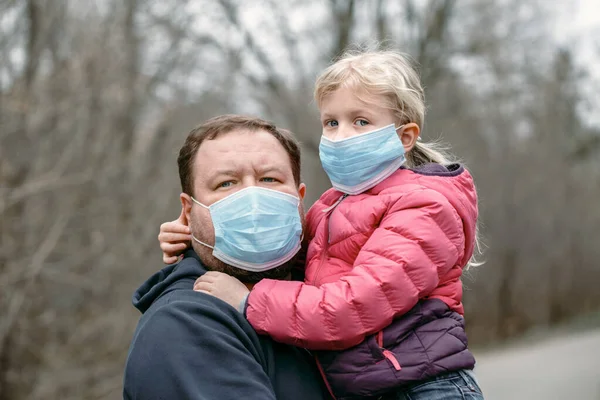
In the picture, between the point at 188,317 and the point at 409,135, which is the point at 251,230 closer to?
the point at 188,317

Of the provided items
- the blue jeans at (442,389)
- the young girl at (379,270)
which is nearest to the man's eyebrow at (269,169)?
the young girl at (379,270)

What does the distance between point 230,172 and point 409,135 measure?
826 mm

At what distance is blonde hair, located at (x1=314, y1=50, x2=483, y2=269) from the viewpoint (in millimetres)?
3129

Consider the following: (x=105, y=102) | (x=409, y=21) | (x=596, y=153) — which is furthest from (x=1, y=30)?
(x=596, y=153)

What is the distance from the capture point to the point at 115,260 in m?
12.3

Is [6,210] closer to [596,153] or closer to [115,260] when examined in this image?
[115,260]

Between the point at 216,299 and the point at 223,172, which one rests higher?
the point at 223,172

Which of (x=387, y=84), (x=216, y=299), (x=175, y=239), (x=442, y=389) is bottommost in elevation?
(x=442, y=389)

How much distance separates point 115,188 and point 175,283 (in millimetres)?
11173

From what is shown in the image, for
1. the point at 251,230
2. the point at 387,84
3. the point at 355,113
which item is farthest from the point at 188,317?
the point at 387,84

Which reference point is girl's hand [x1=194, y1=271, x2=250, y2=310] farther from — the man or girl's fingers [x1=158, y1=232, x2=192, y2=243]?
girl's fingers [x1=158, y1=232, x2=192, y2=243]

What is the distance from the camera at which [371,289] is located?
8.87 ft

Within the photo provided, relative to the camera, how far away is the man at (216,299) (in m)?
2.50

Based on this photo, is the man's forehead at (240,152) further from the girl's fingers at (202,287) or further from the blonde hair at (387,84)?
the girl's fingers at (202,287)
